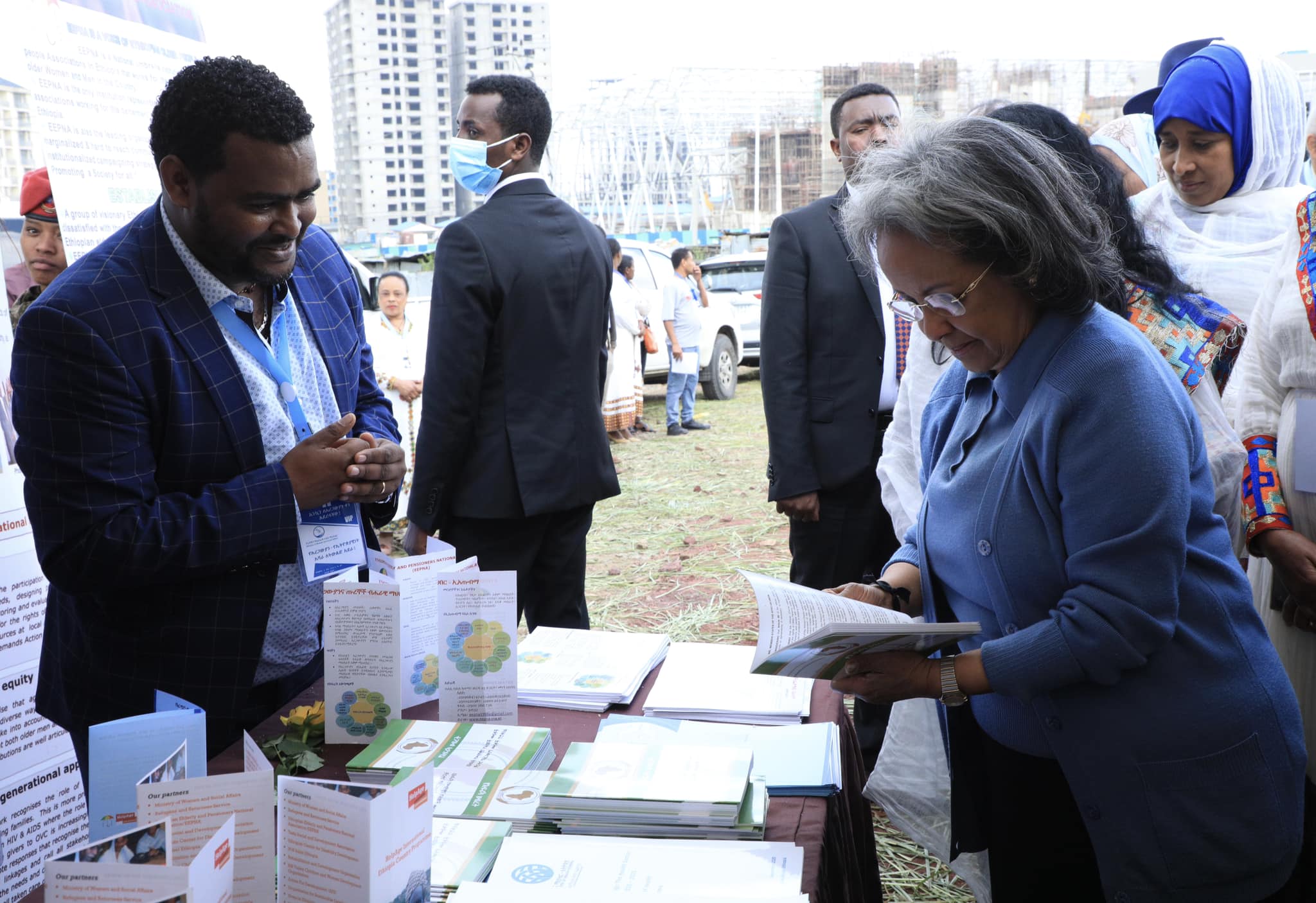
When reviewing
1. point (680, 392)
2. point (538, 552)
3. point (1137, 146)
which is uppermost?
point (1137, 146)

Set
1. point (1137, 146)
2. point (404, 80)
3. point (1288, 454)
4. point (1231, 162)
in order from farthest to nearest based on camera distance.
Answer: point (404, 80)
point (1137, 146)
point (1231, 162)
point (1288, 454)

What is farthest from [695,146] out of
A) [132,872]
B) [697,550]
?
[132,872]

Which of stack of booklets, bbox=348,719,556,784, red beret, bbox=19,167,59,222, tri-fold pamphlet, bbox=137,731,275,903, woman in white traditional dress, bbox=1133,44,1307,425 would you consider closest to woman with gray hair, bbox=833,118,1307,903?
stack of booklets, bbox=348,719,556,784

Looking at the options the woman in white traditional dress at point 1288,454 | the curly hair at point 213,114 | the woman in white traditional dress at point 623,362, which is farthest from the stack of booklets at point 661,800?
the woman in white traditional dress at point 623,362

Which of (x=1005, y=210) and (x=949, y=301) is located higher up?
(x=1005, y=210)

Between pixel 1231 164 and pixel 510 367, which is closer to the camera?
pixel 1231 164

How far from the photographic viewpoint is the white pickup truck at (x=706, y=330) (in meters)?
11.3

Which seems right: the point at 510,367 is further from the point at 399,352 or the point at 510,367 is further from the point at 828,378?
the point at 399,352

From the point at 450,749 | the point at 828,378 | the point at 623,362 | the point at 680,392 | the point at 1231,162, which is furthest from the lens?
the point at 680,392

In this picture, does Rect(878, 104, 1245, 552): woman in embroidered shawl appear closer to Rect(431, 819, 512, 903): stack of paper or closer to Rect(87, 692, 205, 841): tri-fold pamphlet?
Rect(431, 819, 512, 903): stack of paper

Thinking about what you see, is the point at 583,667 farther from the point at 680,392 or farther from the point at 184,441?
the point at 680,392

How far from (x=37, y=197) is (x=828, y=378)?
2226 mm

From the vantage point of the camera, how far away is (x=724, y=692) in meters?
1.79

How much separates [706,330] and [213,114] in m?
10.3
